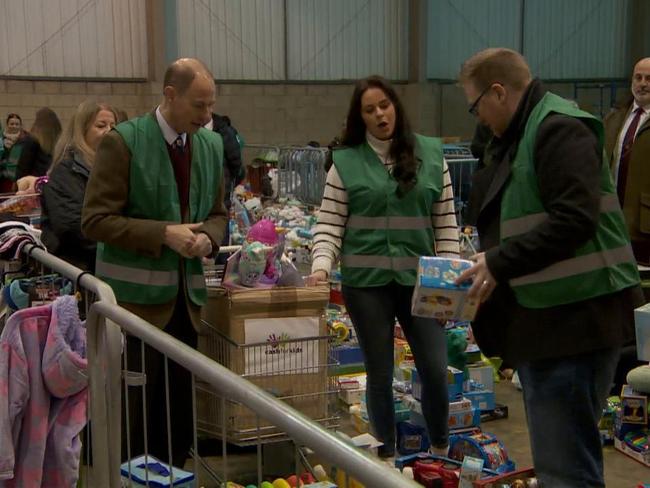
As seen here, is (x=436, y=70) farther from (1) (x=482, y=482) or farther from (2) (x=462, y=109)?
(1) (x=482, y=482)

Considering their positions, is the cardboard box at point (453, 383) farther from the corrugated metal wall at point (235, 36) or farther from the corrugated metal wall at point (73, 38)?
the corrugated metal wall at point (235, 36)

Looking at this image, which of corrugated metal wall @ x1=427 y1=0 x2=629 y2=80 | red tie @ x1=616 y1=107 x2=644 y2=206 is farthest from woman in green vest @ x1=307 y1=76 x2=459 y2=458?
corrugated metal wall @ x1=427 y1=0 x2=629 y2=80

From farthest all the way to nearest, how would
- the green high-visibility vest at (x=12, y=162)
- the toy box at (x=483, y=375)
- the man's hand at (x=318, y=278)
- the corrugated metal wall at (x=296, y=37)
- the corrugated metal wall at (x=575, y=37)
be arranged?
the corrugated metal wall at (x=575, y=37) → the corrugated metal wall at (x=296, y=37) → the green high-visibility vest at (x=12, y=162) → the toy box at (x=483, y=375) → the man's hand at (x=318, y=278)

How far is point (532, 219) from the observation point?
2.21 metres

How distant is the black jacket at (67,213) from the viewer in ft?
11.2

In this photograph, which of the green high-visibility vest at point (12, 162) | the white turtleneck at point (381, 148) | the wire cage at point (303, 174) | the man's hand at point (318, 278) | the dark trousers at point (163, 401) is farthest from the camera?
the wire cage at point (303, 174)

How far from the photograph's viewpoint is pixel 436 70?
15.3 meters

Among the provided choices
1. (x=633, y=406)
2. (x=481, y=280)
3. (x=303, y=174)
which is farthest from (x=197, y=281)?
(x=303, y=174)

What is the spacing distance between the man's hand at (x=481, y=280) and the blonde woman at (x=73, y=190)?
1.78 metres

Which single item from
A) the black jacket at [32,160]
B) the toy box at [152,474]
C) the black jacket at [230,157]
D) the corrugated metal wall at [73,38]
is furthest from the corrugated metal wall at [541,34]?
the toy box at [152,474]

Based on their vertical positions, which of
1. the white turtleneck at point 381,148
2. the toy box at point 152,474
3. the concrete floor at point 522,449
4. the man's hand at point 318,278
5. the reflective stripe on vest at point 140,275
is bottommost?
the concrete floor at point 522,449

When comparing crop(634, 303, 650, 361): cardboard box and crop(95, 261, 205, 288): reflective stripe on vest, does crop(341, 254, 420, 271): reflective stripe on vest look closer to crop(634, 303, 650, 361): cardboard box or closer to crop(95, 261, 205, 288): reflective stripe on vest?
crop(95, 261, 205, 288): reflective stripe on vest

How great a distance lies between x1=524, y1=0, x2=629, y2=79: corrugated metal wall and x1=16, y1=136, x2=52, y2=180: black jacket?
10965 mm

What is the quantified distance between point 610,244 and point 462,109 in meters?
13.6
